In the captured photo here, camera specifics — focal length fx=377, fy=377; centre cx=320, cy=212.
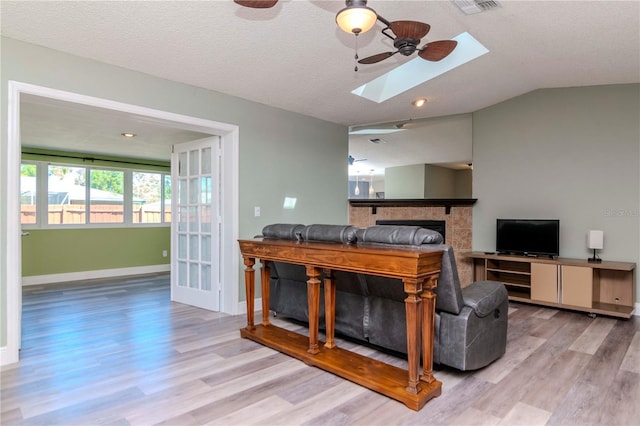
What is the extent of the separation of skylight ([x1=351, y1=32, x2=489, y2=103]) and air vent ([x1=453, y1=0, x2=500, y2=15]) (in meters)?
0.62

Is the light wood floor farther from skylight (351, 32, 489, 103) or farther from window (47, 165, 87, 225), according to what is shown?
window (47, 165, 87, 225)

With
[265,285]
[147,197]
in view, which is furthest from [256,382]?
[147,197]

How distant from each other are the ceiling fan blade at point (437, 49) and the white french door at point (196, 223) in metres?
2.57

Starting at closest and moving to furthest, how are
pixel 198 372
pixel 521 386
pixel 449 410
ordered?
1. pixel 449 410
2. pixel 521 386
3. pixel 198 372

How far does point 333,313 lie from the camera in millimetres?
2939

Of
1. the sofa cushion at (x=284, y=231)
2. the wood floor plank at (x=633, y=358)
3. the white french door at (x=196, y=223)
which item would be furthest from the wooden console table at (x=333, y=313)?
the wood floor plank at (x=633, y=358)

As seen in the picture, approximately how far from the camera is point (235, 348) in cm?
317

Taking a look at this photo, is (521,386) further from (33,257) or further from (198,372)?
(33,257)

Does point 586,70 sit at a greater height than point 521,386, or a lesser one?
greater

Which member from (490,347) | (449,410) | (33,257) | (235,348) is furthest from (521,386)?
(33,257)

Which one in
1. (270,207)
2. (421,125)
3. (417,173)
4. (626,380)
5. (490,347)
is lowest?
(626,380)

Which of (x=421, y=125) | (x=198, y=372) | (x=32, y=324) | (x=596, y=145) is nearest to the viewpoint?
(x=198, y=372)

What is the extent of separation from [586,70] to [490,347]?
10.7ft

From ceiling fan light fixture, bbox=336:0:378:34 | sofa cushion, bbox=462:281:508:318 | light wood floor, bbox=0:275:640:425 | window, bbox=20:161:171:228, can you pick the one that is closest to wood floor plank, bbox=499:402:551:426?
light wood floor, bbox=0:275:640:425
